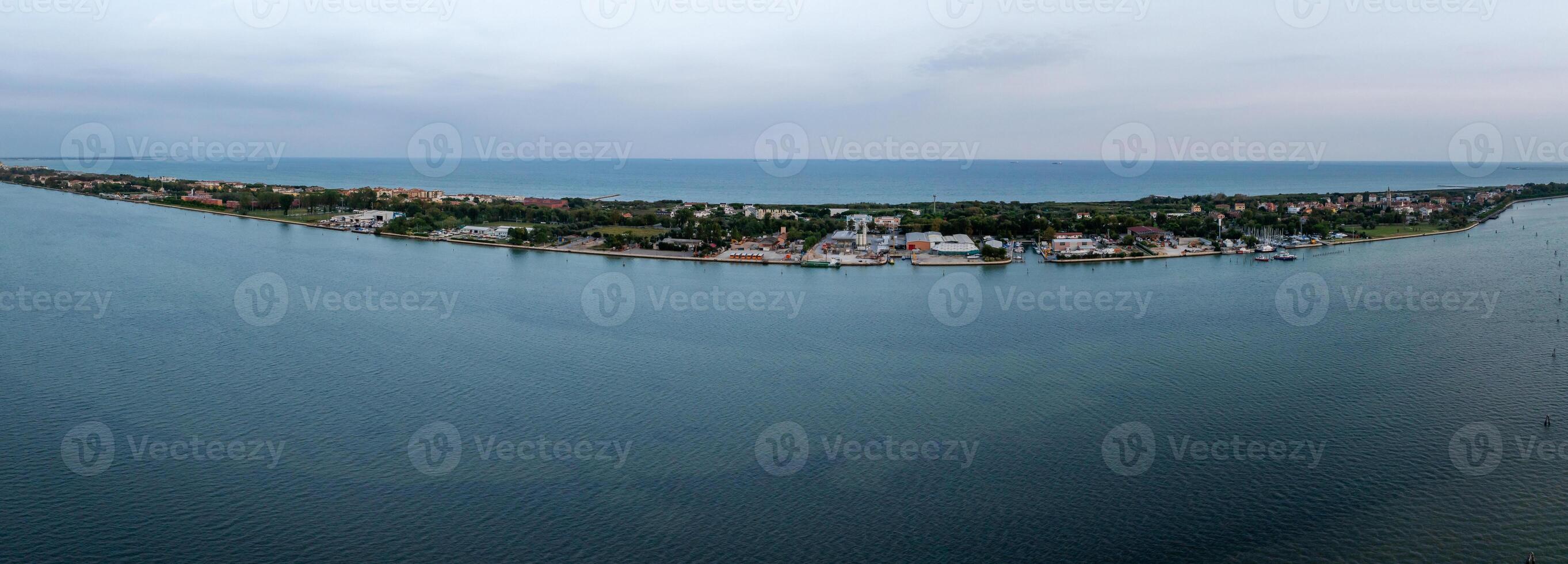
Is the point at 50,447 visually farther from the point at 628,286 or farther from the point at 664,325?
the point at 628,286

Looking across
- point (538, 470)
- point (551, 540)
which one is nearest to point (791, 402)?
point (538, 470)
